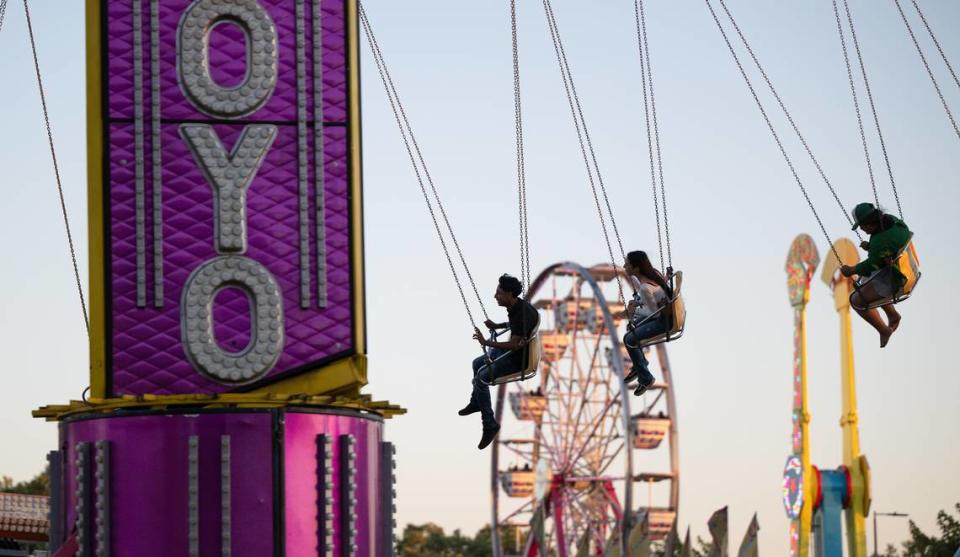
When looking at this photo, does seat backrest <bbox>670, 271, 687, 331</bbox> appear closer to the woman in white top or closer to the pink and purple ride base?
the woman in white top

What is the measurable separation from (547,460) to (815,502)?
7.46 meters

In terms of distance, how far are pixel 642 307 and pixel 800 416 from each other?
90.5 ft

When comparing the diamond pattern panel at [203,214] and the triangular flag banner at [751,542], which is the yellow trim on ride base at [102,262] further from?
the triangular flag banner at [751,542]

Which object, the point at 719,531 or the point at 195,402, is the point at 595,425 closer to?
the point at 719,531

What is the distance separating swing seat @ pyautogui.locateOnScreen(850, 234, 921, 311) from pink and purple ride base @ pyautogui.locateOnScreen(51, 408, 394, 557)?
22.5 ft

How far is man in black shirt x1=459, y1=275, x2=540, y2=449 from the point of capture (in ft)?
66.6

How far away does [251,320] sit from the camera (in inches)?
957

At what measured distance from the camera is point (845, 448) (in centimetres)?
4647

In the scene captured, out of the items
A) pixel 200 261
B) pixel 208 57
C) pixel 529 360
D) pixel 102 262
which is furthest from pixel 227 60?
pixel 529 360

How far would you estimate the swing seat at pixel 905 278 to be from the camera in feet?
66.8

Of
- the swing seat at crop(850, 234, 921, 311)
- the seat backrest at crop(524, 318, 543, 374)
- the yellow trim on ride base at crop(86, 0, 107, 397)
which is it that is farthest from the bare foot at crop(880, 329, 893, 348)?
the yellow trim on ride base at crop(86, 0, 107, 397)

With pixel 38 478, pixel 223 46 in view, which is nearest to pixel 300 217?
pixel 223 46

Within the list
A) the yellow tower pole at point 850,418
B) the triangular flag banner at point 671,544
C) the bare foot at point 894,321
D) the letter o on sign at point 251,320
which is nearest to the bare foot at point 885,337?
the bare foot at point 894,321

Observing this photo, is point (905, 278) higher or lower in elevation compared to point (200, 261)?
lower
